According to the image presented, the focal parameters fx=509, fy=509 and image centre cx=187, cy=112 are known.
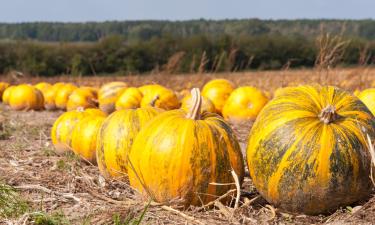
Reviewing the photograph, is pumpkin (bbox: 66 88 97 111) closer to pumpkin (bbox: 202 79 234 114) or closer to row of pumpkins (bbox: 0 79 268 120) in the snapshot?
row of pumpkins (bbox: 0 79 268 120)

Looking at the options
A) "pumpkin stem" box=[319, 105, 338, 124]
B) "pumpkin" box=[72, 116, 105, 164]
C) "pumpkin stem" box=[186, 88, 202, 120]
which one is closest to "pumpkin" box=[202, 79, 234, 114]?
"pumpkin" box=[72, 116, 105, 164]

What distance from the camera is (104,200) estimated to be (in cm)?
344

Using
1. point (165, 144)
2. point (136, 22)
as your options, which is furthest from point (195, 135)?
point (136, 22)

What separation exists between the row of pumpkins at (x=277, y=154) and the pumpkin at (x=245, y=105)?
12.8ft

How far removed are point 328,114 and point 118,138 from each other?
5.39ft

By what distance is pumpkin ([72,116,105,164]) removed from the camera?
481cm

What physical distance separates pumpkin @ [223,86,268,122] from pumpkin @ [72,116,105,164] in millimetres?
2881

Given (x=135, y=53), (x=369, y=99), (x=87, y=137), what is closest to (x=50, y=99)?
(x=87, y=137)

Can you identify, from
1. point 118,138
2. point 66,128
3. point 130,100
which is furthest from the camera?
point 130,100

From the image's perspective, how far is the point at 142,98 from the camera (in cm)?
778

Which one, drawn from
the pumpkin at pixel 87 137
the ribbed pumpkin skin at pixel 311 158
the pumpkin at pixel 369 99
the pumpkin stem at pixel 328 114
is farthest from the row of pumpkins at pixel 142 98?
the pumpkin stem at pixel 328 114

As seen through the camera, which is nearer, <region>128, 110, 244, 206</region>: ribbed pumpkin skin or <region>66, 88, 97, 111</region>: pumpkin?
<region>128, 110, 244, 206</region>: ribbed pumpkin skin

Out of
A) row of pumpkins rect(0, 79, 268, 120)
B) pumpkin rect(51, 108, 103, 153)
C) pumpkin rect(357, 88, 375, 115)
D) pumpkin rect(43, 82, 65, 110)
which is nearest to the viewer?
pumpkin rect(357, 88, 375, 115)

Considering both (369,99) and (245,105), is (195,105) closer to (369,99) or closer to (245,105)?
(369,99)
